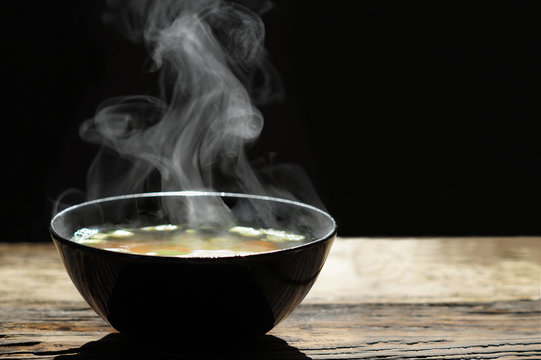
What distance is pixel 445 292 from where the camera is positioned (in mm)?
893

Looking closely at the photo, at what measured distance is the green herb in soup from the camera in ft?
2.37

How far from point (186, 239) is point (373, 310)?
0.89 feet

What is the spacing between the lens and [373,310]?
81 cm

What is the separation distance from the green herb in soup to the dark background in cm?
84

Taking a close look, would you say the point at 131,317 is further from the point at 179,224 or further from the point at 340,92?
the point at 340,92

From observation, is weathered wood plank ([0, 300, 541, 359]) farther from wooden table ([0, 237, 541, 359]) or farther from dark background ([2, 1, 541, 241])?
dark background ([2, 1, 541, 241])

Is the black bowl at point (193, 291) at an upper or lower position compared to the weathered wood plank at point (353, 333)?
upper

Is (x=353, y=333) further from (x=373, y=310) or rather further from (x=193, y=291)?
(x=193, y=291)

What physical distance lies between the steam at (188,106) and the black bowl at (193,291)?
1.92 ft

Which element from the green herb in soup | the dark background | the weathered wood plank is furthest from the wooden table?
the dark background

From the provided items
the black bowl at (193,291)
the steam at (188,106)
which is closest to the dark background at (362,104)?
the steam at (188,106)

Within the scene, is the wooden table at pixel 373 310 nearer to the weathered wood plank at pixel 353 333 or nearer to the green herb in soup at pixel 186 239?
the weathered wood plank at pixel 353 333

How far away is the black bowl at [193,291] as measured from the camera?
0.54 metres

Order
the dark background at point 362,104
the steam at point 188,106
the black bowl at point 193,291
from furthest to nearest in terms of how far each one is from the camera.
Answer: the dark background at point 362,104, the steam at point 188,106, the black bowl at point 193,291
